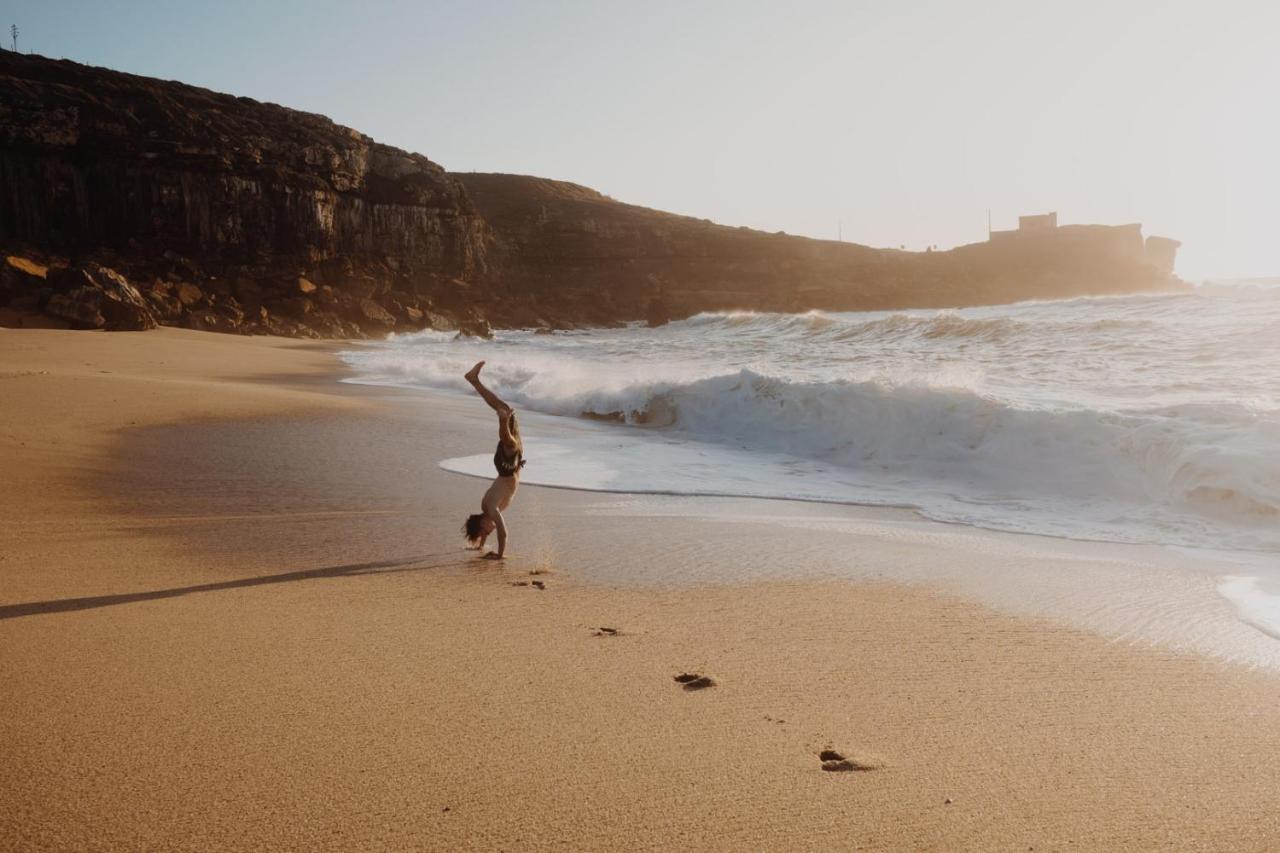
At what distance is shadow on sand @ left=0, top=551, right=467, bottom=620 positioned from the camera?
147 inches

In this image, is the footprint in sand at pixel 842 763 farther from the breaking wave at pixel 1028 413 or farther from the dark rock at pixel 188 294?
the dark rock at pixel 188 294

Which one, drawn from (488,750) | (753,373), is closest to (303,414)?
(753,373)

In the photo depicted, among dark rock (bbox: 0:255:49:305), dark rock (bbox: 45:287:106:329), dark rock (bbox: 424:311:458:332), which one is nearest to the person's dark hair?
dark rock (bbox: 45:287:106:329)

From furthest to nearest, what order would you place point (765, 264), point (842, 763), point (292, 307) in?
point (765, 264) < point (292, 307) < point (842, 763)

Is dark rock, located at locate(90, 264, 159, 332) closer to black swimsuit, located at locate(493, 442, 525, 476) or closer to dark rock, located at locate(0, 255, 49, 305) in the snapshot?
dark rock, located at locate(0, 255, 49, 305)

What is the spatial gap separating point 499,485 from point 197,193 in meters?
44.7

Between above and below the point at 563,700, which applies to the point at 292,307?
above

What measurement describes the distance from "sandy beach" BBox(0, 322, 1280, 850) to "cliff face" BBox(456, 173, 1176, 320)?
220ft

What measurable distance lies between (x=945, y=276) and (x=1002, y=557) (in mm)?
79391

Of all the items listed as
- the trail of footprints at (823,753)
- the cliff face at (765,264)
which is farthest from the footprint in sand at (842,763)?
the cliff face at (765,264)

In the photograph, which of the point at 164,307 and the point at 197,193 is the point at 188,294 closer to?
the point at 164,307

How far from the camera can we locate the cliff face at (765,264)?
2965 inches

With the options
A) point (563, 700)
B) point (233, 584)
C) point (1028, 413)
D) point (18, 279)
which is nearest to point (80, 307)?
point (18, 279)

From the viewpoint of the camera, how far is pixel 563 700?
2.93 meters
